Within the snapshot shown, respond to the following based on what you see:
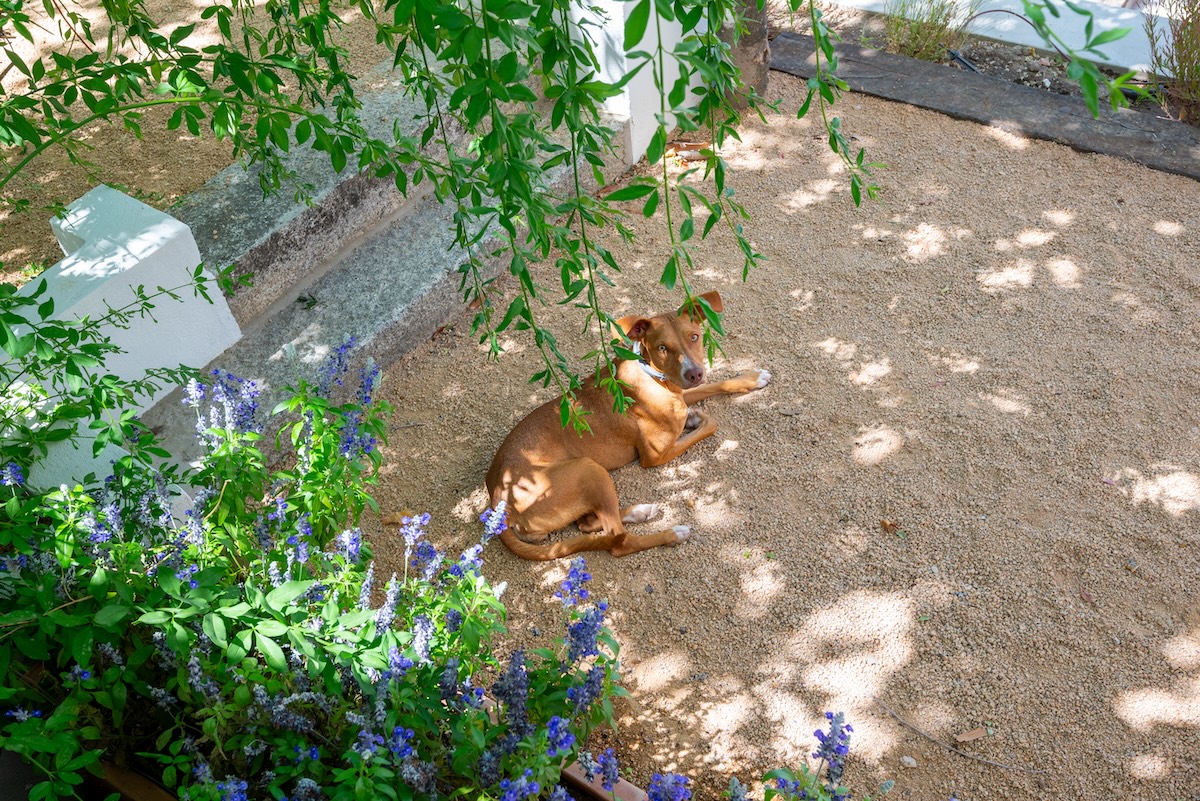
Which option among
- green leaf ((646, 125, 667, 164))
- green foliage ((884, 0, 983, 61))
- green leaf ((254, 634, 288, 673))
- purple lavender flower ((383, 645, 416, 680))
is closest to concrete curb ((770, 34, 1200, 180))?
green foliage ((884, 0, 983, 61))

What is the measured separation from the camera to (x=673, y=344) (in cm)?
426

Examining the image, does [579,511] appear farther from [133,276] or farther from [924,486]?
[133,276]

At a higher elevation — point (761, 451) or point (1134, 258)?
point (1134, 258)

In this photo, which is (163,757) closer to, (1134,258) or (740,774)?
(740,774)

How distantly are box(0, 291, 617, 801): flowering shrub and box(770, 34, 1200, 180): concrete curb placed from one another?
4.96 meters

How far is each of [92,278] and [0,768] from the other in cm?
192

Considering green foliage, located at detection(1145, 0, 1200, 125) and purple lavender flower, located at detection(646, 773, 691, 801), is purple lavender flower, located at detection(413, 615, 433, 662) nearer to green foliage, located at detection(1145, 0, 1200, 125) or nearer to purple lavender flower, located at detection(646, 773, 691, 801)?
purple lavender flower, located at detection(646, 773, 691, 801)

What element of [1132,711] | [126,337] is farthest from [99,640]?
[1132,711]

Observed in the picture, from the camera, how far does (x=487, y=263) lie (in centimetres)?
546

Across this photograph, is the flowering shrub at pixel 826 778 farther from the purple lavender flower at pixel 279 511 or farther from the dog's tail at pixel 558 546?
the dog's tail at pixel 558 546

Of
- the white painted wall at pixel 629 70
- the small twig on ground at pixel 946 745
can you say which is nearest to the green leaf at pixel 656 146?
the small twig on ground at pixel 946 745

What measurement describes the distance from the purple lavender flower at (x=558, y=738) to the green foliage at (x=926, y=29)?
626cm

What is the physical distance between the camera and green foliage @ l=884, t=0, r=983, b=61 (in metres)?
6.95

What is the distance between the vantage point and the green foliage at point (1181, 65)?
5953 mm
